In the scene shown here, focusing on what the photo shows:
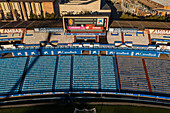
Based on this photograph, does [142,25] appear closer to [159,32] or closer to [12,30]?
[159,32]

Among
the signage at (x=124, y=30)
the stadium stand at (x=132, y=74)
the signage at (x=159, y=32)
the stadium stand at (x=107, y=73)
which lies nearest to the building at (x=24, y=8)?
the signage at (x=124, y=30)

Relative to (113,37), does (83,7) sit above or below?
above

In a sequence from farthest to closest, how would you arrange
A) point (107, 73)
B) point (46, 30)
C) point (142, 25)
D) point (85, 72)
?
1. point (142, 25)
2. point (46, 30)
3. point (85, 72)
4. point (107, 73)

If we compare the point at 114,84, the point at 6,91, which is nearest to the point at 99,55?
the point at 114,84

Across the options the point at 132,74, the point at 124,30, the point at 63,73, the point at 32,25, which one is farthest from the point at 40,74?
the point at 124,30

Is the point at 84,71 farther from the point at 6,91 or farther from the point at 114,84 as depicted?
the point at 6,91

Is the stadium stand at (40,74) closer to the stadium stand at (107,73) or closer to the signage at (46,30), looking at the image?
the signage at (46,30)
